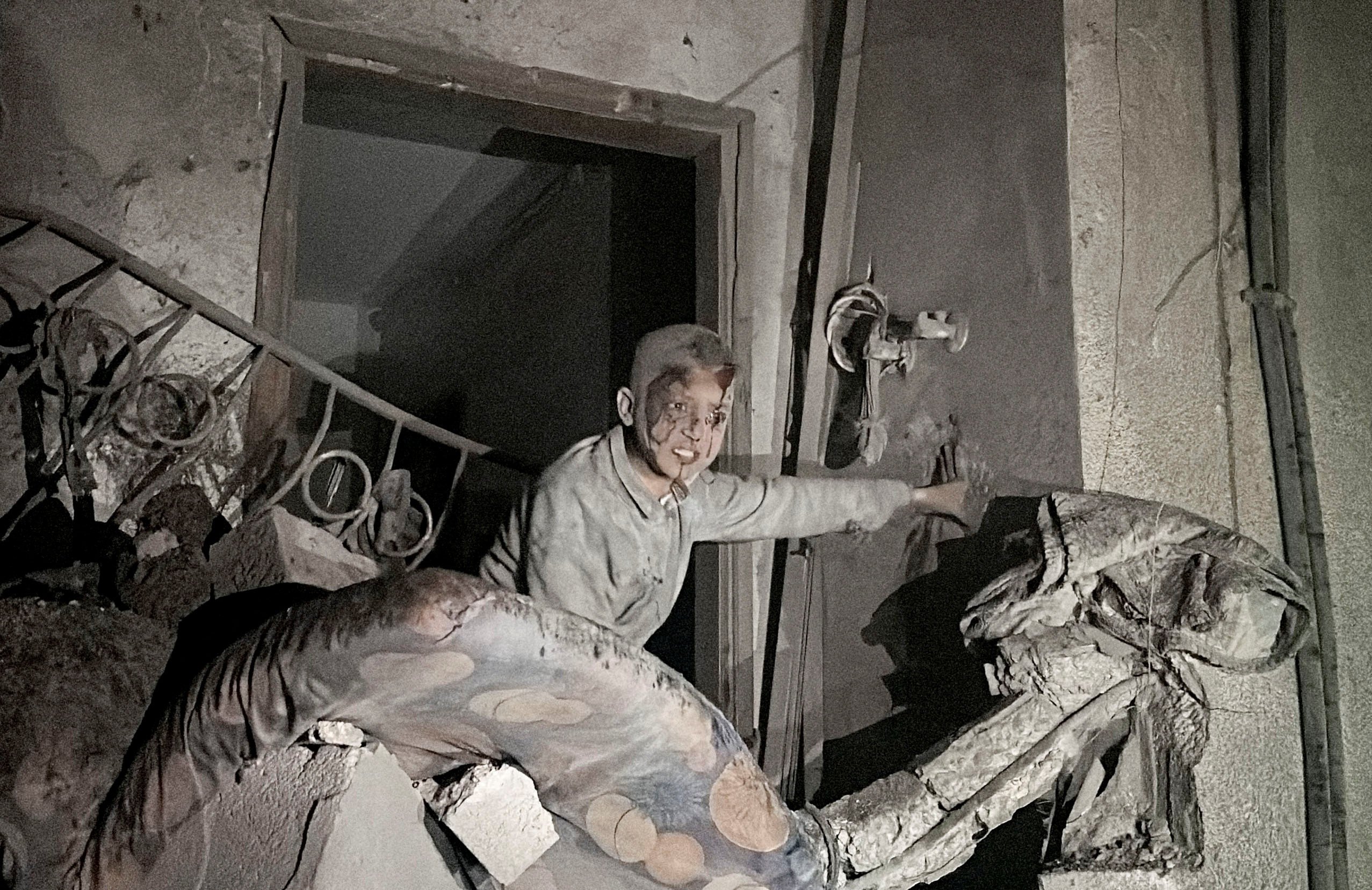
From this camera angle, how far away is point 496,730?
1.20 metres

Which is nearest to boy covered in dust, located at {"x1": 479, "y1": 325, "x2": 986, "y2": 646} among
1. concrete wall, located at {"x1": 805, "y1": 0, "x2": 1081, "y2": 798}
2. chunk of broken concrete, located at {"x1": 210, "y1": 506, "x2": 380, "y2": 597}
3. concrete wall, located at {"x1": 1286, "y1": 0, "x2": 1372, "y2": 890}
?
concrete wall, located at {"x1": 805, "y1": 0, "x2": 1081, "y2": 798}

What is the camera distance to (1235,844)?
166cm

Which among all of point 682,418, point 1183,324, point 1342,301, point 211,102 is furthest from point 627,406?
point 1342,301

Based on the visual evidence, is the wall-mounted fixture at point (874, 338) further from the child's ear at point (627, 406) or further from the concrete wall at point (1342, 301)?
the concrete wall at point (1342, 301)

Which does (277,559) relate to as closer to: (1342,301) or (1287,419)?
(1287,419)

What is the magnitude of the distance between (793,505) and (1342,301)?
1.01 m

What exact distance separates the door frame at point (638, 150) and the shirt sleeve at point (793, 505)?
41 centimetres

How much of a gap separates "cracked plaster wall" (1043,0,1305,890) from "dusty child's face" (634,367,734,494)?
504 mm

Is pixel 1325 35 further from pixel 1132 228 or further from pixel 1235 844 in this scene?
pixel 1235 844

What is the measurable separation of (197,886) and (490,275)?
343 cm

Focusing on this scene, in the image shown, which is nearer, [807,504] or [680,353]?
[680,353]

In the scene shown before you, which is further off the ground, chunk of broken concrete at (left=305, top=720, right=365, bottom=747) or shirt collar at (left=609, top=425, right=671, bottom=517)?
shirt collar at (left=609, top=425, right=671, bottom=517)

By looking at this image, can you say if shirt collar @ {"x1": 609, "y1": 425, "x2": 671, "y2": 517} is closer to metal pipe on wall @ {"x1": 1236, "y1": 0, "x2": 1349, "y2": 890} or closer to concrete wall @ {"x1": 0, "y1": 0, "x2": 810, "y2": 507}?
concrete wall @ {"x1": 0, "y1": 0, "x2": 810, "y2": 507}

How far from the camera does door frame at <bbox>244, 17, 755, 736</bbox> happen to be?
7.29ft
